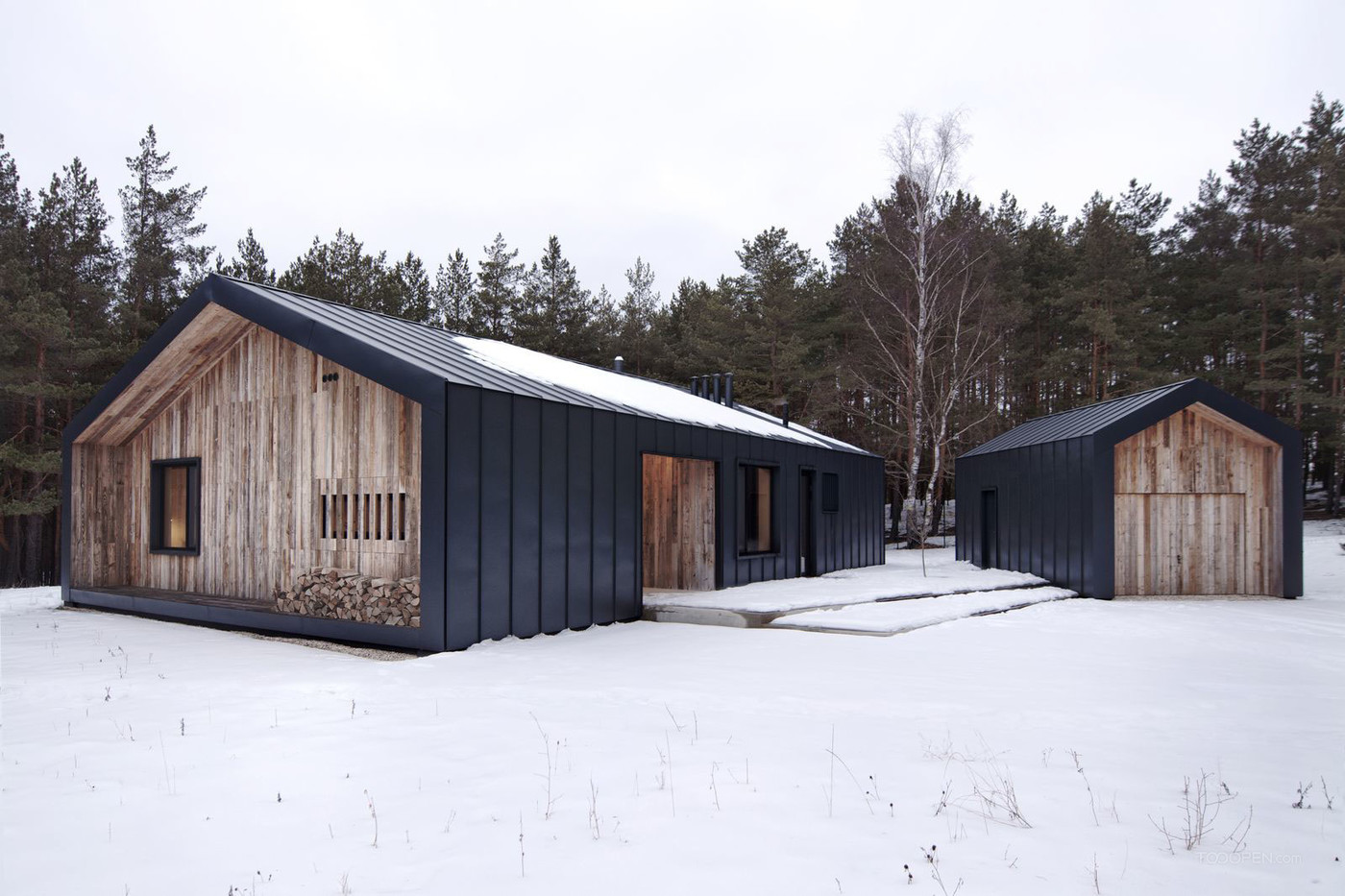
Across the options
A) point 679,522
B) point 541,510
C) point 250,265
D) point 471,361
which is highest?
point 250,265

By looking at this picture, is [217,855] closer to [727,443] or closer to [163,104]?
[727,443]

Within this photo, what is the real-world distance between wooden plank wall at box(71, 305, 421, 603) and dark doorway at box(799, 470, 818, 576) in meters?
7.28

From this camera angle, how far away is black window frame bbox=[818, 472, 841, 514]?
13281 millimetres

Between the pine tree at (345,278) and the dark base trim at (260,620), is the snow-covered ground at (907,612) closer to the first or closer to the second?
the dark base trim at (260,620)

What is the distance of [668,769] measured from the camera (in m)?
3.61

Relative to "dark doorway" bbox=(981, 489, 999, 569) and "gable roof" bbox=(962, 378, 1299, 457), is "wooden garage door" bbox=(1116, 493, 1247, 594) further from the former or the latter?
"dark doorway" bbox=(981, 489, 999, 569)

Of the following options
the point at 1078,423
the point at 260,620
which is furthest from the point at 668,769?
the point at 1078,423

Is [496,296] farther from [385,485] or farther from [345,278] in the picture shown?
[385,485]

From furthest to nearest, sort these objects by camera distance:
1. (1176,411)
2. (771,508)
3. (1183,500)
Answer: (771,508)
(1183,500)
(1176,411)

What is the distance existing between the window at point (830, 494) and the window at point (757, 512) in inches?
78.6

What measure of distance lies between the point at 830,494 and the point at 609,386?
16.6 feet

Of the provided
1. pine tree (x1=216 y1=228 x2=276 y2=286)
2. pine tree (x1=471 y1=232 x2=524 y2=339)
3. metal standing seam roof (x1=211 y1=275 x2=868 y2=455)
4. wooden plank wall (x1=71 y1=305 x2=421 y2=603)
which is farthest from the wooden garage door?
pine tree (x1=216 y1=228 x2=276 y2=286)

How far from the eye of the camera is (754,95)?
26516mm

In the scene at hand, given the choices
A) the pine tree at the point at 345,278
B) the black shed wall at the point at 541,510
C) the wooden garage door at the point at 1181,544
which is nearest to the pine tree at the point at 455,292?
the pine tree at the point at 345,278
